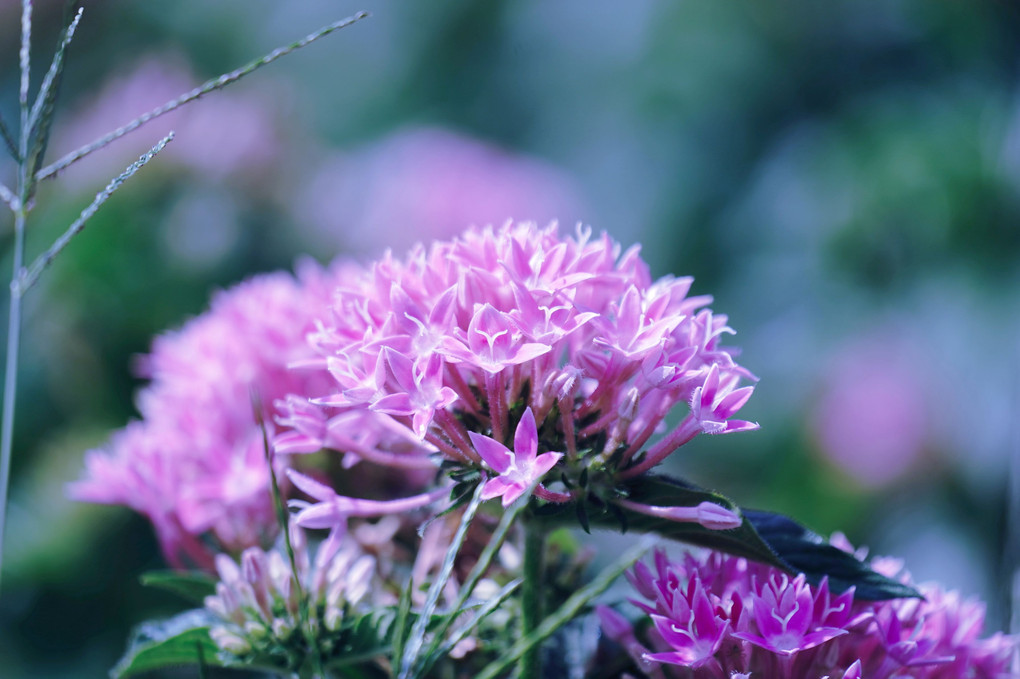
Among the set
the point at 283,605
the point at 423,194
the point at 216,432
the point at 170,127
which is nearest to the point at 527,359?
the point at 283,605

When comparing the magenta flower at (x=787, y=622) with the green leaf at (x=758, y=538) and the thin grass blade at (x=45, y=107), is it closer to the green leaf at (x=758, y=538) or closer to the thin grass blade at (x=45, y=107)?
the green leaf at (x=758, y=538)

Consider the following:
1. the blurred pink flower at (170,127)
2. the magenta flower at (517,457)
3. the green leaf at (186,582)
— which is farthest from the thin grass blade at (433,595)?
the blurred pink flower at (170,127)

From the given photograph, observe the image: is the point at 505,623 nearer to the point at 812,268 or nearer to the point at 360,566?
the point at 360,566

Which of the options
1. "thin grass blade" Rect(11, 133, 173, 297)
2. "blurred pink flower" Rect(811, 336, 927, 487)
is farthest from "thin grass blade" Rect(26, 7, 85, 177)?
"blurred pink flower" Rect(811, 336, 927, 487)

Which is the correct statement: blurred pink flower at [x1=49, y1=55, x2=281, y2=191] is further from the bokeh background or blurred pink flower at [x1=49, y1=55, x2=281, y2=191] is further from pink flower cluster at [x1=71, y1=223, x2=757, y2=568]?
pink flower cluster at [x1=71, y1=223, x2=757, y2=568]

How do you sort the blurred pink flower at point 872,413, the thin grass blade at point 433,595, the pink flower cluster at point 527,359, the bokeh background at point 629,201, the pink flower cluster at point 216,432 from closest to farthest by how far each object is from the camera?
the thin grass blade at point 433,595 < the pink flower cluster at point 527,359 < the pink flower cluster at point 216,432 < the bokeh background at point 629,201 < the blurred pink flower at point 872,413

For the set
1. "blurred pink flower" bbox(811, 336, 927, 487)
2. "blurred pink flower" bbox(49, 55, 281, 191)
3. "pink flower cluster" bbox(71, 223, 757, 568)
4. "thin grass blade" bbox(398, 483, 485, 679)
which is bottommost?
"thin grass blade" bbox(398, 483, 485, 679)

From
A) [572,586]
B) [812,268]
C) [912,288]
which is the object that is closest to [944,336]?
[912,288]
